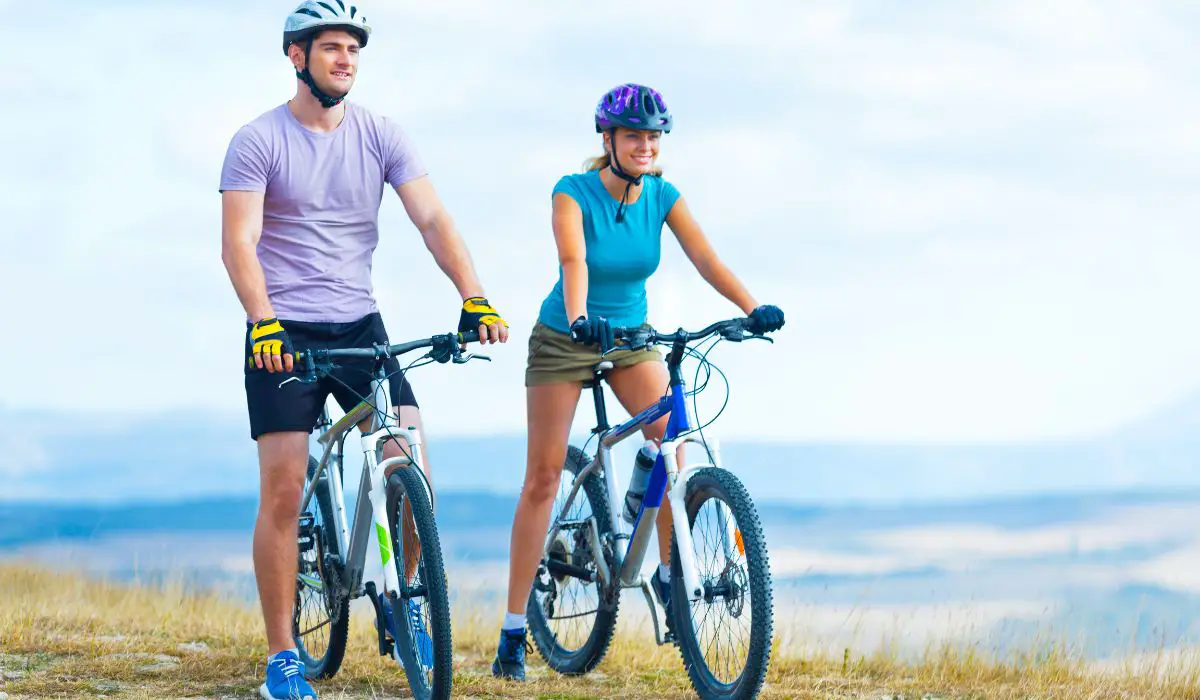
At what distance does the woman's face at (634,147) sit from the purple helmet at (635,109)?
0.16ft

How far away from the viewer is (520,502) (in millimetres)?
5934

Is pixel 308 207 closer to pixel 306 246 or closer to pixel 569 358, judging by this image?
pixel 306 246

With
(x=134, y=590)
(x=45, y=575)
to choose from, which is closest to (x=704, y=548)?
(x=134, y=590)

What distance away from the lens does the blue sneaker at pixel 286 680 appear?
5.39 meters

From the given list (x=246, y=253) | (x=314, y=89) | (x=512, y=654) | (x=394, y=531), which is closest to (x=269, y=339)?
(x=246, y=253)

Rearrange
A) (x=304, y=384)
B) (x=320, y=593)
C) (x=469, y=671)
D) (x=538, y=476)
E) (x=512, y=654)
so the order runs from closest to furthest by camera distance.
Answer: (x=304, y=384) < (x=538, y=476) < (x=320, y=593) < (x=512, y=654) < (x=469, y=671)

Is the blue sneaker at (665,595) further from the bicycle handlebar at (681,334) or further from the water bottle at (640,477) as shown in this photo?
the bicycle handlebar at (681,334)

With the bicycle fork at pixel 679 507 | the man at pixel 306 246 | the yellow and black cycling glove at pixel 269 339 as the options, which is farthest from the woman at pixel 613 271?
the yellow and black cycling glove at pixel 269 339

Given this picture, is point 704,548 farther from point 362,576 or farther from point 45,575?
point 45,575

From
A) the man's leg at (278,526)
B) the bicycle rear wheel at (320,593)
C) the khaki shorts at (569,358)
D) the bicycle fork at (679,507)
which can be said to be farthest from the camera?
the bicycle rear wheel at (320,593)

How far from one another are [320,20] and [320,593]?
240 cm

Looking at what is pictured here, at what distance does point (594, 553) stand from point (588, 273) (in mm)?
1301

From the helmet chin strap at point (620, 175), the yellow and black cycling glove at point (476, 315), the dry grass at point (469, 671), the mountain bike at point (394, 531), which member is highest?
the helmet chin strap at point (620, 175)

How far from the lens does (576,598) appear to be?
20.7ft
